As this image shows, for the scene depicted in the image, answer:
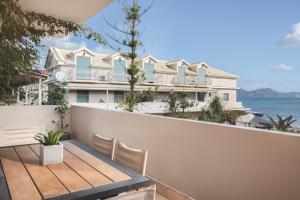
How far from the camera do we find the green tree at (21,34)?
3207 millimetres

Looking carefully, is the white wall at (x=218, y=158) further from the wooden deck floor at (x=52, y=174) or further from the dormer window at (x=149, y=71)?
the dormer window at (x=149, y=71)

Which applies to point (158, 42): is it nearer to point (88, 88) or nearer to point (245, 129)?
point (88, 88)

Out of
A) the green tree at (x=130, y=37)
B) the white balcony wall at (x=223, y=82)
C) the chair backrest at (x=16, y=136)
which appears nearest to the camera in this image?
the chair backrest at (x=16, y=136)

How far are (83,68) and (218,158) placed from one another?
14.6 meters

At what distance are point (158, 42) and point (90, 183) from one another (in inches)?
655

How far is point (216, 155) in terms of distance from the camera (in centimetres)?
253

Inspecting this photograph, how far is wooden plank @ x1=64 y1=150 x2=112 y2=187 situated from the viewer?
5.23 feet

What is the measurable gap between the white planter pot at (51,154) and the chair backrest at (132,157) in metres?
0.45

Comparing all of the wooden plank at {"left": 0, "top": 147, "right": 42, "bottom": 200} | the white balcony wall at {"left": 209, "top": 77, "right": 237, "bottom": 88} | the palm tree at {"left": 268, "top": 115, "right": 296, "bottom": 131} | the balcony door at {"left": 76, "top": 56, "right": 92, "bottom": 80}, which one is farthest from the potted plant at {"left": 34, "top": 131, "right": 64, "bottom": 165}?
the white balcony wall at {"left": 209, "top": 77, "right": 237, "bottom": 88}

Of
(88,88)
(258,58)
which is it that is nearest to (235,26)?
(258,58)

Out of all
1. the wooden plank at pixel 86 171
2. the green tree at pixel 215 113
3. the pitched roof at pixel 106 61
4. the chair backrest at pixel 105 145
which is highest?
the pitched roof at pixel 106 61

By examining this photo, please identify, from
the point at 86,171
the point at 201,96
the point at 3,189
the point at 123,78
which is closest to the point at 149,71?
the point at 123,78

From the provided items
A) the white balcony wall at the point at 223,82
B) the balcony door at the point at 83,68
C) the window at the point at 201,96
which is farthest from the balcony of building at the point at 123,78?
the window at the point at 201,96

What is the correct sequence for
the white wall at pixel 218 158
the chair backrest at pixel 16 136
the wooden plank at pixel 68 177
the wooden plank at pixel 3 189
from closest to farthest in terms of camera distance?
the wooden plank at pixel 3 189, the wooden plank at pixel 68 177, the white wall at pixel 218 158, the chair backrest at pixel 16 136
